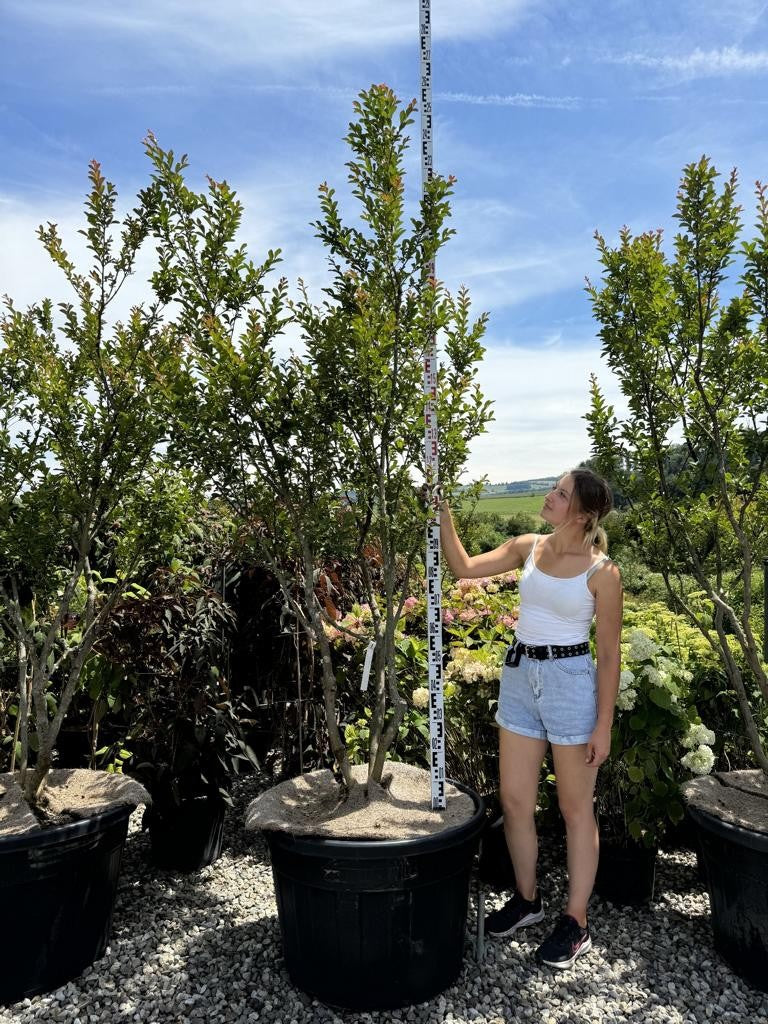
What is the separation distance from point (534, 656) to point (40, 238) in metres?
2.67

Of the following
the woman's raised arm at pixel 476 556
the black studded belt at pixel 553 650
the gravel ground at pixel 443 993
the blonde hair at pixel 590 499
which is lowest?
the gravel ground at pixel 443 993

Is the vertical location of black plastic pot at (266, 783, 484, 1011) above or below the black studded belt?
below

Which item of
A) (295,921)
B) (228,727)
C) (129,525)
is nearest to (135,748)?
(228,727)

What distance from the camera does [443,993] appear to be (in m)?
2.80

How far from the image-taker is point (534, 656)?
→ 3.02m

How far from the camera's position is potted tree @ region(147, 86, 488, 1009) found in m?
2.70

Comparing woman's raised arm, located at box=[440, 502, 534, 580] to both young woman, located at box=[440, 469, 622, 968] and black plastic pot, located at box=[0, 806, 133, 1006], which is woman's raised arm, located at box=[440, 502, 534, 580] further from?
black plastic pot, located at box=[0, 806, 133, 1006]

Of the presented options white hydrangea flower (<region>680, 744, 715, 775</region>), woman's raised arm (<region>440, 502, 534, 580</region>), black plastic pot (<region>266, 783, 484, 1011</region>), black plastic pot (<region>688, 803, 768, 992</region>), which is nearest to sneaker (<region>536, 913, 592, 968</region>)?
black plastic pot (<region>266, 783, 484, 1011</region>)

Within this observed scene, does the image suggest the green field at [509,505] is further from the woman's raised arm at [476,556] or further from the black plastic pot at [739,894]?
the black plastic pot at [739,894]

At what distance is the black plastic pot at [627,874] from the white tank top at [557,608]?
1125 millimetres

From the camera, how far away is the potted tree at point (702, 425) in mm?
3133

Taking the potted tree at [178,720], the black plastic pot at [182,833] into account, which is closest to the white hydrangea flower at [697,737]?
the potted tree at [178,720]

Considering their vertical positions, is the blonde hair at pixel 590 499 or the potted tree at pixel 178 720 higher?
the blonde hair at pixel 590 499

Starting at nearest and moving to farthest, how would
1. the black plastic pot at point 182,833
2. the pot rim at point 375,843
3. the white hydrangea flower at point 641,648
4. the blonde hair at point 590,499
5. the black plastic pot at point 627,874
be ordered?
the pot rim at point 375,843 → the blonde hair at point 590,499 → the black plastic pot at point 627,874 → the white hydrangea flower at point 641,648 → the black plastic pot at point 182,833
